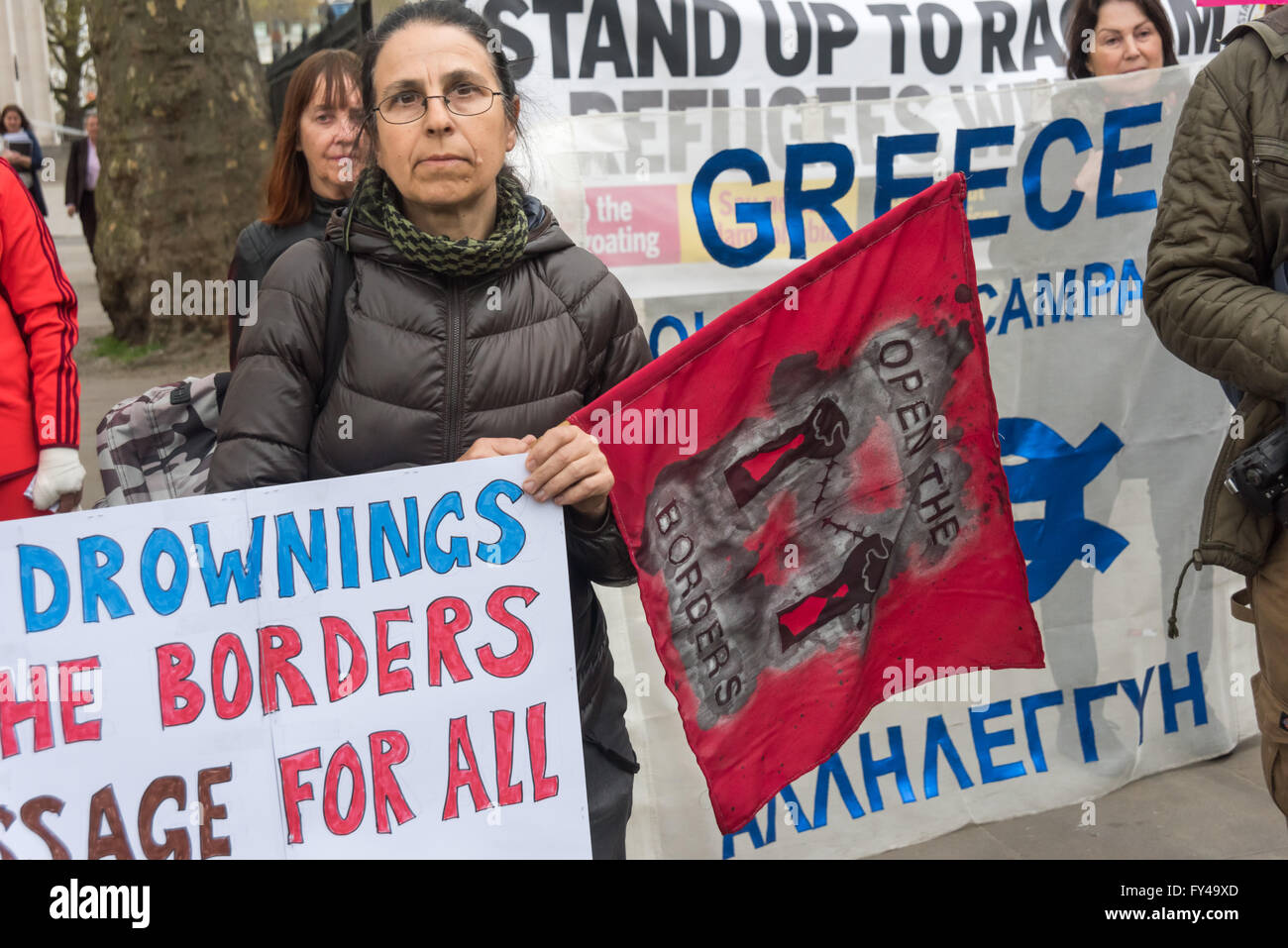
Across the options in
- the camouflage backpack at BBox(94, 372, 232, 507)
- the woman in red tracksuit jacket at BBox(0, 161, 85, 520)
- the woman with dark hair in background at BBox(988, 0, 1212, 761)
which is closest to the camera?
the camouflage backpack at BBox(94, 372, 232, 507)

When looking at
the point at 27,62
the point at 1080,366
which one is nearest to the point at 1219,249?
the point at 1080,366

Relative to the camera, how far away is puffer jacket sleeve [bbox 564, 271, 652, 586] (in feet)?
7.35

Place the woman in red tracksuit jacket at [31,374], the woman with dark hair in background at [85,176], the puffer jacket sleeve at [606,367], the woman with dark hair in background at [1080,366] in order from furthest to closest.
Answer: the woman with dark hair in background at [85,176]
the woman with dark hair in background at [1080,366]
the woman in red tracksuit jacket at [31,374]
the puffer jacket sleeve at [606,367]

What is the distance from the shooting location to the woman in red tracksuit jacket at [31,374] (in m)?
3.15

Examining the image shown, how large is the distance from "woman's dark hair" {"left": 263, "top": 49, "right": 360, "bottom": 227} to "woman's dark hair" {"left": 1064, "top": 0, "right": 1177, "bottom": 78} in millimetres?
2280

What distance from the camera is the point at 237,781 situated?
2039 mm

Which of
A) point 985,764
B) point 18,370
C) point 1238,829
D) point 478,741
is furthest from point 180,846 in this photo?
point 1238,829

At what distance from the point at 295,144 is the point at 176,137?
7380 millimetres

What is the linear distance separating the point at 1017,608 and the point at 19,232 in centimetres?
241

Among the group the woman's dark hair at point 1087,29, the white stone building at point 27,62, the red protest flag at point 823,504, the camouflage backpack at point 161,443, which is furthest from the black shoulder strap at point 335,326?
the white stone building at point 27,62

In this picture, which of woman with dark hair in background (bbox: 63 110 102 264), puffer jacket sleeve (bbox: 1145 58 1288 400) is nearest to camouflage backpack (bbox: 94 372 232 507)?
puffer jacket sleeve (bbox: 1145 58 1288 400)

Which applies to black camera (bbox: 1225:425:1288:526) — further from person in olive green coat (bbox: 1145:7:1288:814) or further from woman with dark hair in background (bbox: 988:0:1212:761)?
woman with dark hair in background (bbox: 988:0:1212:761)

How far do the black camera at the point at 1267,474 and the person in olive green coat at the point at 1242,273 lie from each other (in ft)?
0.18

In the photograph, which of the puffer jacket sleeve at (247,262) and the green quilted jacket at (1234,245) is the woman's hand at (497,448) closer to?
the green quilted jacket at (1234,245)
